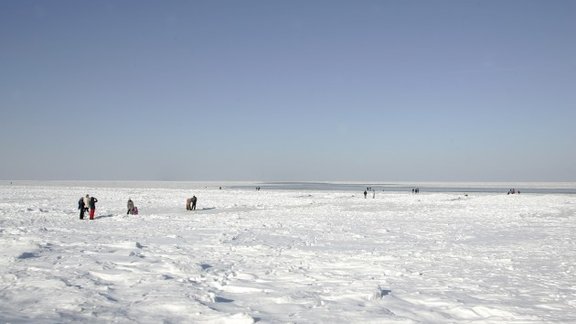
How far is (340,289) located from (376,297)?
739 mm

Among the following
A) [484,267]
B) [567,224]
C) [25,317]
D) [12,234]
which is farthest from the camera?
[567,224]

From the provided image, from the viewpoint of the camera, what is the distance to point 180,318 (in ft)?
18.6

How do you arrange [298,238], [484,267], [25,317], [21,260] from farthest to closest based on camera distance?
[298,238]
[484,267]
[21,260]
[25,317]

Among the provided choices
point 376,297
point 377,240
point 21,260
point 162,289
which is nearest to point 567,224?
point 377,240

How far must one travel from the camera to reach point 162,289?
704cm

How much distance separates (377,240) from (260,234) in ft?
13.7

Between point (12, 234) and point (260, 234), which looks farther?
point (260, 234)

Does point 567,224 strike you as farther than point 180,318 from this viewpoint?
Yes

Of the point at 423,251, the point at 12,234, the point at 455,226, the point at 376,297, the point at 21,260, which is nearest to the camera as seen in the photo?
the point at 376,297

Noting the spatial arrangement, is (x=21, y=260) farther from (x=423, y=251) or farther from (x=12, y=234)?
(x=423, y=251)

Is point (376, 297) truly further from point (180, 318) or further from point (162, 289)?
point (162, 289)

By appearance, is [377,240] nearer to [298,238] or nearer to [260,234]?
[298,238]

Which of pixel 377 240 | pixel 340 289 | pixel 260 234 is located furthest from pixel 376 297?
pixel 260 234

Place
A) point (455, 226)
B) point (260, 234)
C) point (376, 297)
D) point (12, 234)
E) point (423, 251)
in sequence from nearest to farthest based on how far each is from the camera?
point (376, 297)
point (423, 251)
point (12, 234)
point (260, 234)
point (455, 226)
